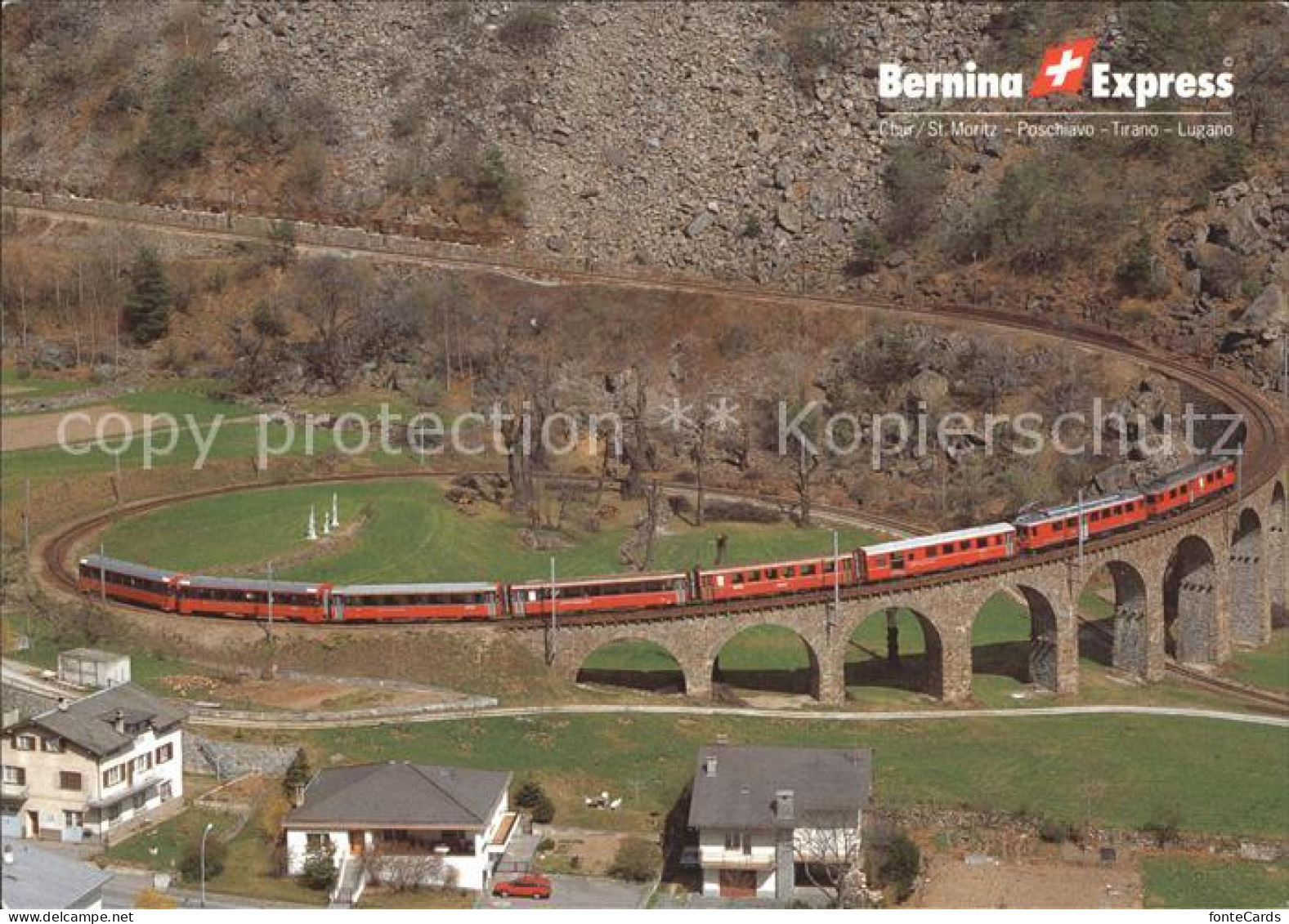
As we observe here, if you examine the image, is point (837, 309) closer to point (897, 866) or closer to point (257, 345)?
point (257, 345)

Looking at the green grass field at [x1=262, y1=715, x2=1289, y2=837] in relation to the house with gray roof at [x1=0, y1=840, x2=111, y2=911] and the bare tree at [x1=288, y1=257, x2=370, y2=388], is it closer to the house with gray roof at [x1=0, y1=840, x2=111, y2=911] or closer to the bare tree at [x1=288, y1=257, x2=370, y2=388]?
the house with gray roof at [x1=0, y1=840, x2=111, y2=911]

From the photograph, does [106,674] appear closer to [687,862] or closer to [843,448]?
[687,862]

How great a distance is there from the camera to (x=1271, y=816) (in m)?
86.5

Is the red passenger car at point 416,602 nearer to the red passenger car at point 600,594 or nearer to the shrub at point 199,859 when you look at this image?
the red passenger car at point 600,594

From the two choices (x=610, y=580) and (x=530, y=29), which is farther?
(x=530, y=29)

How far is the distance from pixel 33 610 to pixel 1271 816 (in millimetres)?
57352

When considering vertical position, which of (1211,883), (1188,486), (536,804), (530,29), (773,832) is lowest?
(1211,883)

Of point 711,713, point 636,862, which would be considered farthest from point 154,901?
point 711,713

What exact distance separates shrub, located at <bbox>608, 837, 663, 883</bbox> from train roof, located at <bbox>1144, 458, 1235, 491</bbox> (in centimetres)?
4021

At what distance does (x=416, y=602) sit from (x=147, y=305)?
225ft

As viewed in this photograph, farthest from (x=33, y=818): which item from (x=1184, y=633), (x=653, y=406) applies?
(x=653, y=406)

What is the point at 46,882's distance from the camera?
66625 millimetres

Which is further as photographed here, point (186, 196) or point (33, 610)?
point (186, 196)

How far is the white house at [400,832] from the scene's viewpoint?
75.8m
